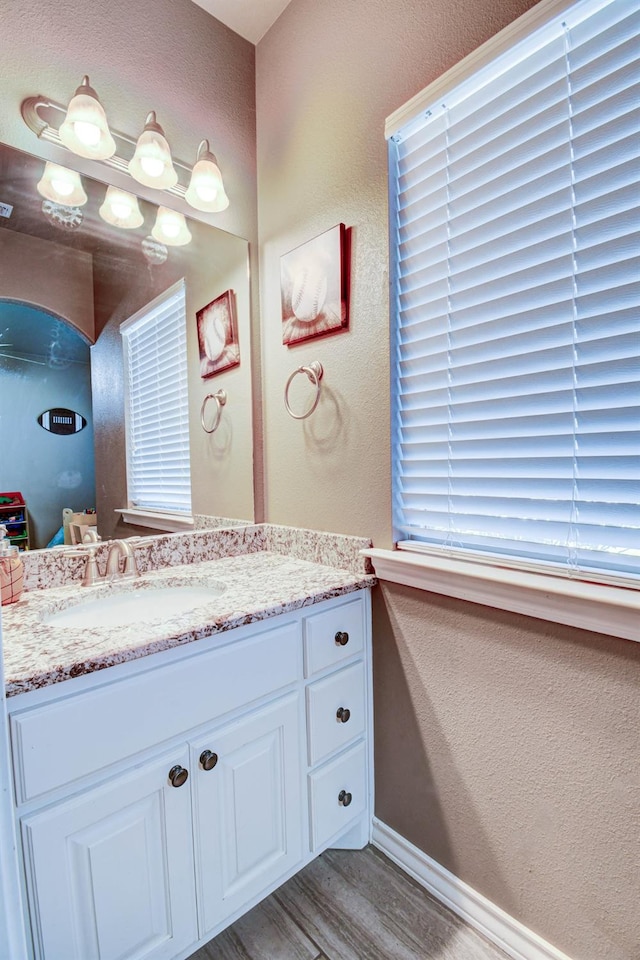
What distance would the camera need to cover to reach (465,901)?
1.10 meters

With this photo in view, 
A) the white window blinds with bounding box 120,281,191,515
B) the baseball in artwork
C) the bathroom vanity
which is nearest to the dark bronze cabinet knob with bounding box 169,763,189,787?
the bathroom vanity

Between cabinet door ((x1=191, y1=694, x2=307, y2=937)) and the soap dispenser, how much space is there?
0.57m

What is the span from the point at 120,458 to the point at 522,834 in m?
1.40

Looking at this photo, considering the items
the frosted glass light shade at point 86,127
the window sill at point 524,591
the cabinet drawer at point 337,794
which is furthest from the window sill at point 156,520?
the frosted glass light shade at point 86,127

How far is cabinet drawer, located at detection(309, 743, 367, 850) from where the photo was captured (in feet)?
3.75

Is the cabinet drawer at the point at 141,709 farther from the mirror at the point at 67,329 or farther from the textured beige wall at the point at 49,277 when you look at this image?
the textured beige wall at the point at 49,277

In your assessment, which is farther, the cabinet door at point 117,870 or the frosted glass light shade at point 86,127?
the frosted glass light shade at point 86,127

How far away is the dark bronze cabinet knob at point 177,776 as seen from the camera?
864mm

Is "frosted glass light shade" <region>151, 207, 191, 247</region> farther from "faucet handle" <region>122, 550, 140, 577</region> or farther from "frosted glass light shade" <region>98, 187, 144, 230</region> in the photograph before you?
"faucet handle" <region>122, 550, 140, 577</region>

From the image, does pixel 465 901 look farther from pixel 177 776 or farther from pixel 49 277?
pixel 49 277

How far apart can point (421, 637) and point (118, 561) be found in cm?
87

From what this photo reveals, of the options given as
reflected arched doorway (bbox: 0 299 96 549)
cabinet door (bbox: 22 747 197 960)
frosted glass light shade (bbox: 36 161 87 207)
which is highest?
frosted glass light shade (bbox: 36 161 87 207)

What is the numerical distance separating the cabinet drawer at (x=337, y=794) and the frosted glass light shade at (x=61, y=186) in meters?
1.65

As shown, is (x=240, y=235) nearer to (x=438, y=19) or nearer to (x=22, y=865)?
(x=438, y=19)
